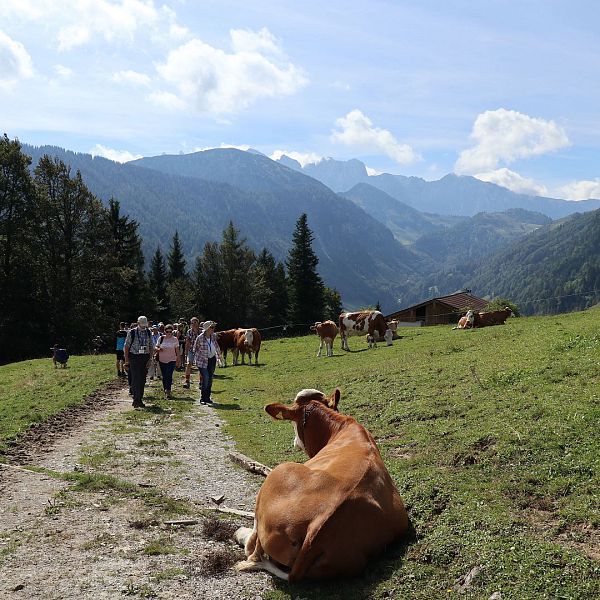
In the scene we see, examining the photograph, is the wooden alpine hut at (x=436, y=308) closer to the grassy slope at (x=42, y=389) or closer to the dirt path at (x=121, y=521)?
the grassy slope at (x=42, y=389)

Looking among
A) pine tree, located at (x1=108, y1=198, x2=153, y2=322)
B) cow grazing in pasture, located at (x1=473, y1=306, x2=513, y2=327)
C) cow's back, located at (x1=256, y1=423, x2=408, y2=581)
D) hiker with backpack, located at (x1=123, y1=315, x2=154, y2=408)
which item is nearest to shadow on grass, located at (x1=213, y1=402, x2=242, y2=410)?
hiker with backpack, located at (x1=123, y1=315, x2=154, y2=408)

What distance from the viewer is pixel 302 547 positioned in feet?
19.7

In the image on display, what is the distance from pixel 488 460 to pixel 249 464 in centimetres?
456

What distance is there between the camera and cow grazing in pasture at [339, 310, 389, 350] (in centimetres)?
3198

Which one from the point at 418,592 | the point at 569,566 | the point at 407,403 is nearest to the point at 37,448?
the point at 407,403

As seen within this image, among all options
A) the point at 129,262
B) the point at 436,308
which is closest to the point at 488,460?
the point at 129,262

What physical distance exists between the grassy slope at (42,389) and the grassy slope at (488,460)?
5.25m

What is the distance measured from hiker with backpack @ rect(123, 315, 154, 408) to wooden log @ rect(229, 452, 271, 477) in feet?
22.2

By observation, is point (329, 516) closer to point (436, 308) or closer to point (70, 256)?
point (70, 256)

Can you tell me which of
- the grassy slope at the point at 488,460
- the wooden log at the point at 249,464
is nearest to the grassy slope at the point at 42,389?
the wooden log at the point at 249,464

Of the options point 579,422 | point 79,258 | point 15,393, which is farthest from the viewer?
point 79,258

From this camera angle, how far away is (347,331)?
33.4 meters

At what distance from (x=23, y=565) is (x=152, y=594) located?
1.68 meters

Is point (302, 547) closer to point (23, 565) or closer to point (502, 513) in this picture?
point (502, 513)
